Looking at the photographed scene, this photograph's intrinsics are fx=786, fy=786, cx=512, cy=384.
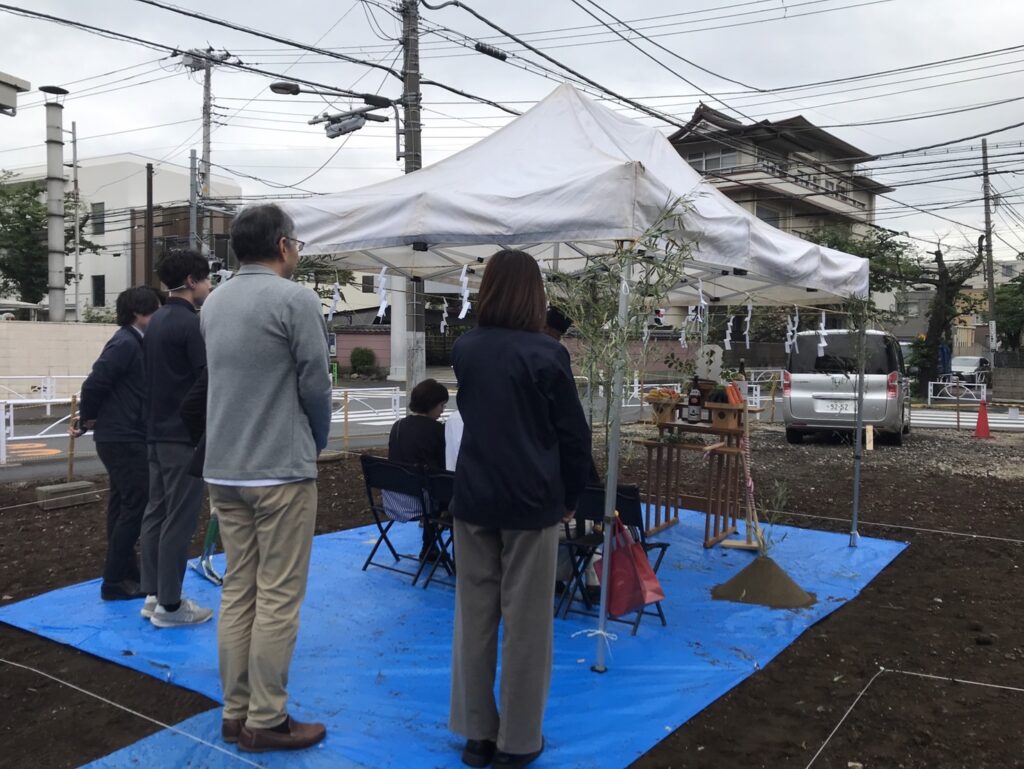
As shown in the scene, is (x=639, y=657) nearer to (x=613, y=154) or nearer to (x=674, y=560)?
(x=674, y=560)

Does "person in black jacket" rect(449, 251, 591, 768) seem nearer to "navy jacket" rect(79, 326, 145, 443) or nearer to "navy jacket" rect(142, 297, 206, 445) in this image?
"navy jacket" rect(142, 297, 206, 445)

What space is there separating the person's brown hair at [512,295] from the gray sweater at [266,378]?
1.82 ft

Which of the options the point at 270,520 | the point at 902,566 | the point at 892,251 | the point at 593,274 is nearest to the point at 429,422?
the point at 593,274

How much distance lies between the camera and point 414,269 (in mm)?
6332

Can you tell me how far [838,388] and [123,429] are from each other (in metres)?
9.75

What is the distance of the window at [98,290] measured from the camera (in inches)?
1522

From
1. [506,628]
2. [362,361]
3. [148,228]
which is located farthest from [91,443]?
[362,361]

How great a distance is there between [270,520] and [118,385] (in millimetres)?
1981

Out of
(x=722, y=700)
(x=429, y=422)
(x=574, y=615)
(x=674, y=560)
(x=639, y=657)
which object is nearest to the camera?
(x=722, y=700)

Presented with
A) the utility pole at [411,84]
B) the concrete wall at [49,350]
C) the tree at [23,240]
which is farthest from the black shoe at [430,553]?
the tree at [23,240]

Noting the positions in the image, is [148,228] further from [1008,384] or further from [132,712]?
[1008,384]

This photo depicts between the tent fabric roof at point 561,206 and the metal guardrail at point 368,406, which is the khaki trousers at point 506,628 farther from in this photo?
the metal guardrail at point 368,406

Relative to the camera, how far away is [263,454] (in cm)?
252

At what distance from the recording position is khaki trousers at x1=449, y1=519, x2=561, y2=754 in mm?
2457
